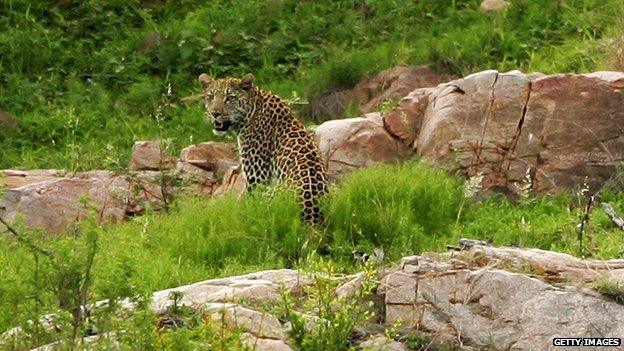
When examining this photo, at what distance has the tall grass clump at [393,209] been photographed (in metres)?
14.4

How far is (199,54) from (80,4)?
199 centimetres

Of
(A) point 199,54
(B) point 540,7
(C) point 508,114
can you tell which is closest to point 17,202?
(C) point 508,114

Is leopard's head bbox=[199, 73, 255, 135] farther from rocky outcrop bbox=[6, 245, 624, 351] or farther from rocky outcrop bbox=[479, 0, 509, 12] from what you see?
rocky outcrop bbox=[479, 0, 509, 12]

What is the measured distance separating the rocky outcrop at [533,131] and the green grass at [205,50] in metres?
2.31

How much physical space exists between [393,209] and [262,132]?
211cm

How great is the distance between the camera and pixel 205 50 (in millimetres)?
21500

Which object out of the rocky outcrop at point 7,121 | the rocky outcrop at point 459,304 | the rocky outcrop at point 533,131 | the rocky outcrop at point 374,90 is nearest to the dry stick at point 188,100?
the rocky outcrop at point 374,90

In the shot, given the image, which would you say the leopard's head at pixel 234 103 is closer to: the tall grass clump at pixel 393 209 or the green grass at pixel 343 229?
the green grass at pixel 343 229

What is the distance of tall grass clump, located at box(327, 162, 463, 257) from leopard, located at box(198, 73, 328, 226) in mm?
440

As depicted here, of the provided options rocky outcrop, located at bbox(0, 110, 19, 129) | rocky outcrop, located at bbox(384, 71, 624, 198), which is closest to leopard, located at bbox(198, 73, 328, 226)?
rocky outcrop, located at bbox(384, 71, 624, 198)

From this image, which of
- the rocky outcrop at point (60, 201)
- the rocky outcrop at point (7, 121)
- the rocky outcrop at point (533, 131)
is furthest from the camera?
the rocky outcrop at point (7, 121)

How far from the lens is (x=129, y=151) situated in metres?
19.3

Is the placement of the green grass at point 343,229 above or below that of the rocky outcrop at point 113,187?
above

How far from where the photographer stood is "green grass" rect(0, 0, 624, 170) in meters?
19.9
